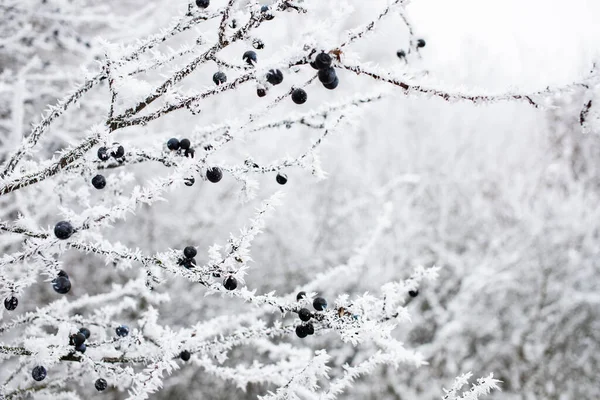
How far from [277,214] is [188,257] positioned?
486 centimetres

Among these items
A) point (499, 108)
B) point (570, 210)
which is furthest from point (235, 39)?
point (499, 108)

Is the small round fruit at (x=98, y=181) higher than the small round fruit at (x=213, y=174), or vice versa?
the small round fruit at (x=213, y=174)

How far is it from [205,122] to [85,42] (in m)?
2.83

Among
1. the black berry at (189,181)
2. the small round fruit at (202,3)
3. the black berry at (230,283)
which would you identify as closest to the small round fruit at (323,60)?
the small round fruit at (202,3)

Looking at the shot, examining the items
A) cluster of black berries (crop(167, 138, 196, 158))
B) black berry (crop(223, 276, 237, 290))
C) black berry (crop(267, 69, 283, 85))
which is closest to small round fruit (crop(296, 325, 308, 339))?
black berry (crop(223, 276, 237, 290))

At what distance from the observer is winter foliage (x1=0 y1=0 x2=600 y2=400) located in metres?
1.26

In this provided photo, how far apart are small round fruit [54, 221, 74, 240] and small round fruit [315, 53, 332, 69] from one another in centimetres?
86

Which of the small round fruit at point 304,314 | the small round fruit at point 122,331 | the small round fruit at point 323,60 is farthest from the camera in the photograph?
the small round fruit at point 122,331

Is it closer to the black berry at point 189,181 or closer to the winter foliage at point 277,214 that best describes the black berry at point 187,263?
the winter foliage at point 277,214

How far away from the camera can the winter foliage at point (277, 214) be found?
1.26 meters

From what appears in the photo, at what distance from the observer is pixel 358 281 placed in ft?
17.9

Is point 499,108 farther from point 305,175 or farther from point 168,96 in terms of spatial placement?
point 168,96

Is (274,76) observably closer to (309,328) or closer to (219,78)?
(219,78)

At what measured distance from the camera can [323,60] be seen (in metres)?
1.08
